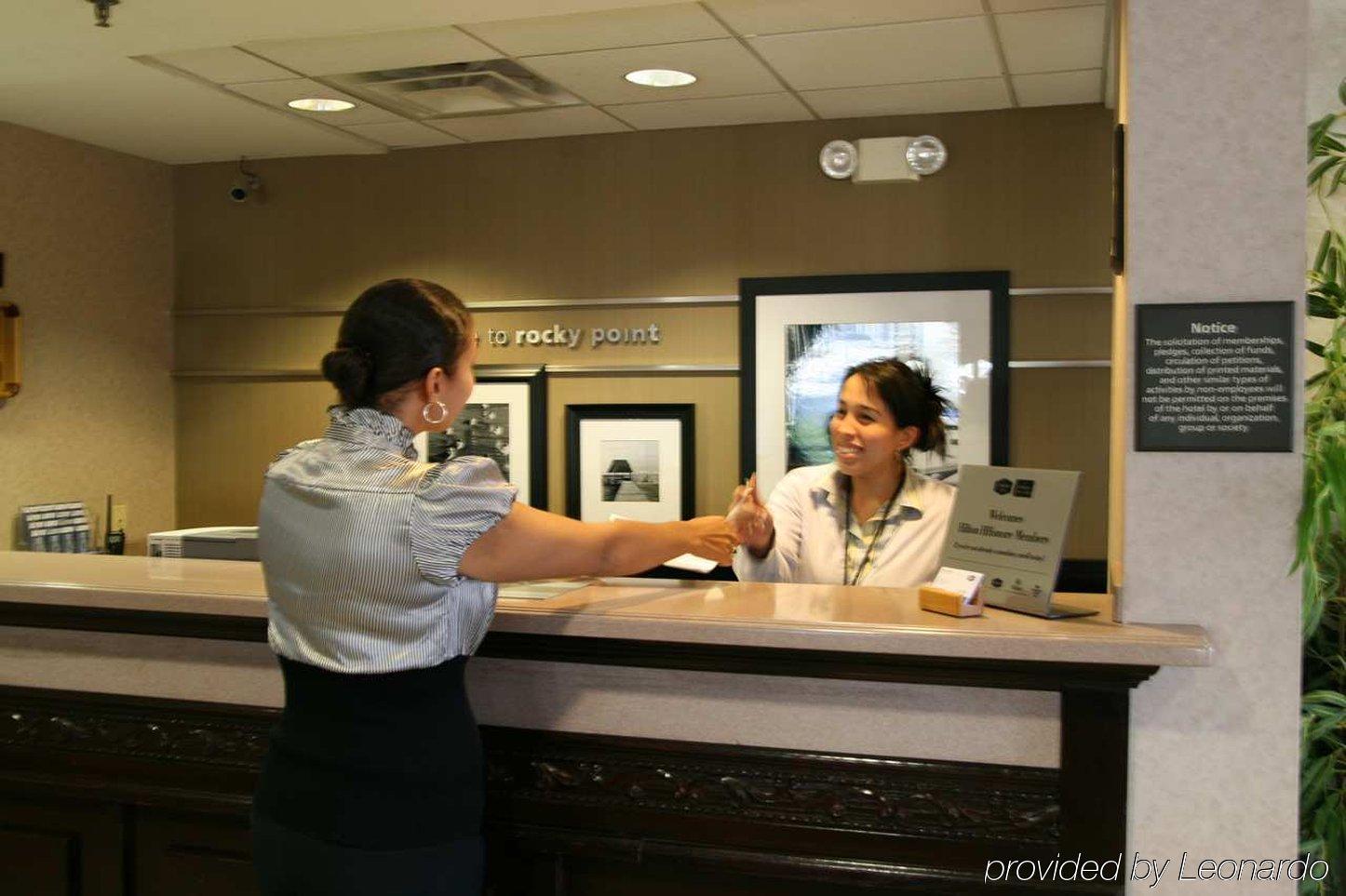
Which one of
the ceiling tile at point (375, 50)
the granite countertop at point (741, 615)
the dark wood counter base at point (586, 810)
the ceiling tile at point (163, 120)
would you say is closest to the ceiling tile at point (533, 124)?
the ceiling tile at point (163, 120)

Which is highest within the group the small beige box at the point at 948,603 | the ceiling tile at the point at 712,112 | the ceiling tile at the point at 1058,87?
the ceiling tile at the point at 712,112

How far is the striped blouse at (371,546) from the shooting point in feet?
6.03

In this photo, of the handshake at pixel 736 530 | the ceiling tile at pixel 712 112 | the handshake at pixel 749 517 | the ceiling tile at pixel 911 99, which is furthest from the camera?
the ceiling tile at pixel 712 112

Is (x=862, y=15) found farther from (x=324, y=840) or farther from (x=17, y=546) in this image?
(x=17, y=546)

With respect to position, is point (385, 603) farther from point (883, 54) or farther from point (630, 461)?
point (630, 461)

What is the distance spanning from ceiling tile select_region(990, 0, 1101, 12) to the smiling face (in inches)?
46.9

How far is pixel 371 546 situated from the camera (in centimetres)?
183

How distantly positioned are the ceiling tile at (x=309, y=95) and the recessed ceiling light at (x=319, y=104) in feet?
0.09

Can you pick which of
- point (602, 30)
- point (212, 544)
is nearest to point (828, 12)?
point (602, 30)

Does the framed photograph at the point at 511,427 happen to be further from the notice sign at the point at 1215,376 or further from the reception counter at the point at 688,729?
the notice sign at the point at 1215,376

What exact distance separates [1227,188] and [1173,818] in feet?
3.52

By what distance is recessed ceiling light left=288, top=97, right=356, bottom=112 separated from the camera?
4.63 m

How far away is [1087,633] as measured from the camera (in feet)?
6.54

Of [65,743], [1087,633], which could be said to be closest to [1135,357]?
[1087,633]
